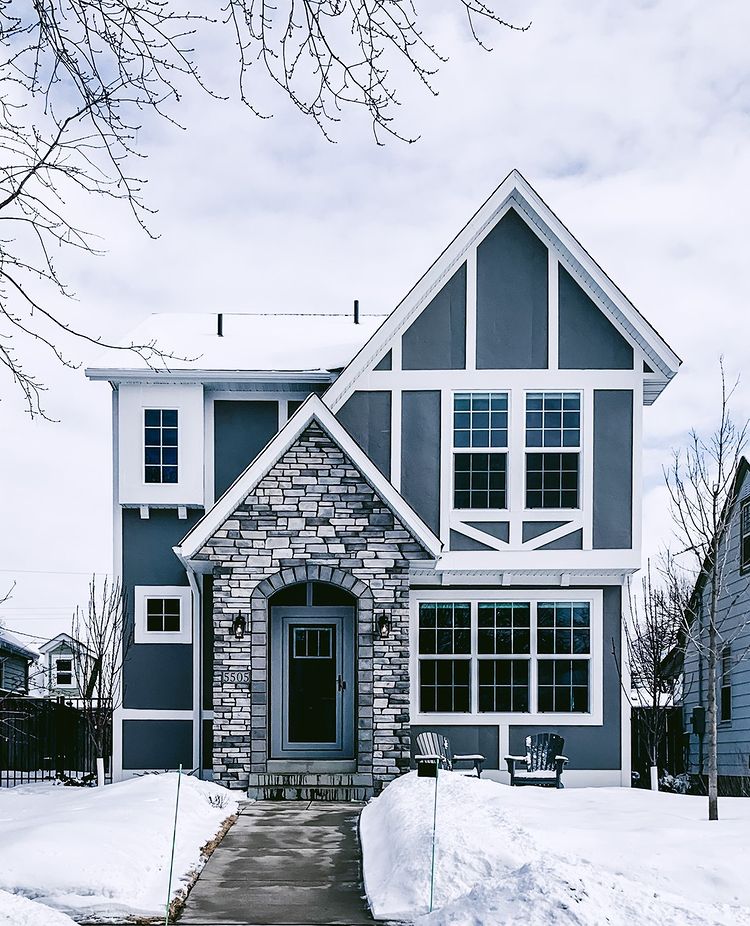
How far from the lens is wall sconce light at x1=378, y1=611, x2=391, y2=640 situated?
51.9 feet

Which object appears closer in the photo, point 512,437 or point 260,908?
point 260,908

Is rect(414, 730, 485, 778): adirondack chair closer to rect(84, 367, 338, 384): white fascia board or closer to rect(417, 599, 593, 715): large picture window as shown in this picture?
rect(417, 599, 593, 715): large picture window

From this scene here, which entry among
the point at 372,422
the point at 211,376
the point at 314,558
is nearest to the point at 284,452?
the point at 314,558

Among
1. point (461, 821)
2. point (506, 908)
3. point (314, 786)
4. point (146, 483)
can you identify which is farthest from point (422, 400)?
point (506, 908)

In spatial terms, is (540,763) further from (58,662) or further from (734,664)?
(58,662)

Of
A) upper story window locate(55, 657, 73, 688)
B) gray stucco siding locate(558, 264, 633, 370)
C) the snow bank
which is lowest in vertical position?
upper story window locate(55, 657, 73, 688)

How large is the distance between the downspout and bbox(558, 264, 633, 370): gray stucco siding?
255 inches

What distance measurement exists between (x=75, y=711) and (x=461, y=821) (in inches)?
569

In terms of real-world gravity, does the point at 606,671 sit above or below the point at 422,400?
below

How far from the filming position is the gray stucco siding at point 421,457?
1723 cm

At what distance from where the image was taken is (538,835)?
1055 cm

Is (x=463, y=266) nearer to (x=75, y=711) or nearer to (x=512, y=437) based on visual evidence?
(x=512, y=437)

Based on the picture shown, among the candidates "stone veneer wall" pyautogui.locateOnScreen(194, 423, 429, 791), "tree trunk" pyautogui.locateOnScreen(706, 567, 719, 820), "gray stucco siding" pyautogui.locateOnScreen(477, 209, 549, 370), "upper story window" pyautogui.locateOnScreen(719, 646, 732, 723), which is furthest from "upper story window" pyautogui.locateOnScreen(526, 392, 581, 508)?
"upper story window" pyautogui.locateOnScreen(719, 646, 732, 723)

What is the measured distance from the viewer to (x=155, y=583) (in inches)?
724
